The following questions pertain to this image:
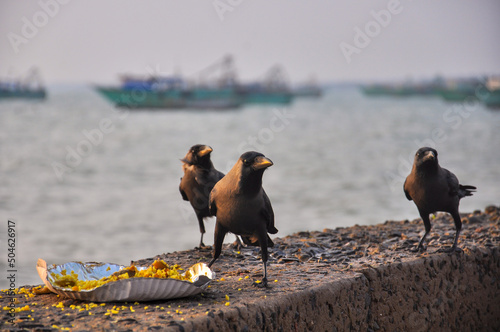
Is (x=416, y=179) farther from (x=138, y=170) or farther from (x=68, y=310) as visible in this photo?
(x=138, y=170)

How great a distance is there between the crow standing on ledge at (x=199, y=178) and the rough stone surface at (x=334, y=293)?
434 millimetres

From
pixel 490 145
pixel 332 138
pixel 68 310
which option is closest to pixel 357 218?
pixel 68 310

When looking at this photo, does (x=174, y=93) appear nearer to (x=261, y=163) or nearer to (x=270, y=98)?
(x=270, y=98)

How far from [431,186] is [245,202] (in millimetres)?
1600

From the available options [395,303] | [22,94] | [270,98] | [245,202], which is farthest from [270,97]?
[245,202]

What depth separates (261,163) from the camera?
121 inches

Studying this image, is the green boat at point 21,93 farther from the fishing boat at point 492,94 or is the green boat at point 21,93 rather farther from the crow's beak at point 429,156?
the crow's beak at point 429,156

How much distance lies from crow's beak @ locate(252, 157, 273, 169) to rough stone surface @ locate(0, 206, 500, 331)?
0.76 m

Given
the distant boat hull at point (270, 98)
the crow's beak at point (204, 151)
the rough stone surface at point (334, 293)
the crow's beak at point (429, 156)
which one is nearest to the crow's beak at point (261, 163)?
the rough stone surface at point (334, 293)

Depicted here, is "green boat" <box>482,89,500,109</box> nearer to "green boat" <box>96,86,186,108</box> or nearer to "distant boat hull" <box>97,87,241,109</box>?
"distant boat hull" <box>97,87,241,109</box>

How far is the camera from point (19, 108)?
4041cm

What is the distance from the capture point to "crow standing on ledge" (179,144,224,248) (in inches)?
169

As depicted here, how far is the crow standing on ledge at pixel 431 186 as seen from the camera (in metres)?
3.98

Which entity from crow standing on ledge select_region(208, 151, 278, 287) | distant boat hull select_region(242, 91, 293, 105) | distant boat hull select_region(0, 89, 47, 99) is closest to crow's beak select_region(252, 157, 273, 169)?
crow standing on ledge select_region(208, 151, 278, 287)
